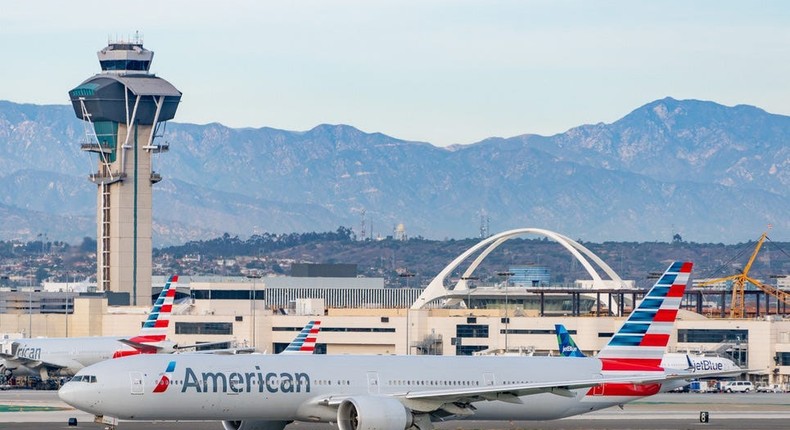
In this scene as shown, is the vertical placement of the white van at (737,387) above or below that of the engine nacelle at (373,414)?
below

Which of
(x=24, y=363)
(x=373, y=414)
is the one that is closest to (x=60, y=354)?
(x=24, y=363)

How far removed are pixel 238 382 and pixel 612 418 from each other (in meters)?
34.9

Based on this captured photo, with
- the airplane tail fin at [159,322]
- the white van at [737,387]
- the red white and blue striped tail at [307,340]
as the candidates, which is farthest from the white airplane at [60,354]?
the white van at [737,387]

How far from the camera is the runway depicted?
85375 mm

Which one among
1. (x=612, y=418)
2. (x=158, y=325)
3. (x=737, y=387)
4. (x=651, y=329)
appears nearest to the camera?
(x=651, y=329)

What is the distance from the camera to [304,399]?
223 feet

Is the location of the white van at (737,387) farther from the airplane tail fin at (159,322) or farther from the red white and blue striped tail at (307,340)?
the red white and blue striped tail at (307,340)

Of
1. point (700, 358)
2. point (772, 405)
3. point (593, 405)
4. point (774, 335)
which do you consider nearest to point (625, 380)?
point (593, 405)

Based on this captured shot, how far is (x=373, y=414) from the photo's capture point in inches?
2598

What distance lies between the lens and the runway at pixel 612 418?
8538 centimetres

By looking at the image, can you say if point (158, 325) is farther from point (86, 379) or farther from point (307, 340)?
point (86, 379)

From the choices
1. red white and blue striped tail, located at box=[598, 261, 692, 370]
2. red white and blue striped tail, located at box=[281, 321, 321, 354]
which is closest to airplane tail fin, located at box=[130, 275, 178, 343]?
red white and blue striped tail, located at box=[281, 321, 321, 354]

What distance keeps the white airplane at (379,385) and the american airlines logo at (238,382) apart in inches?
1.7

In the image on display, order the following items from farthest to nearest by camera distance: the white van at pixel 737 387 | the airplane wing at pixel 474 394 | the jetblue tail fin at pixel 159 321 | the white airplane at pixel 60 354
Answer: the white van at pixel 737 387 < the white airplane at pixel 60 354 < the jetblue tail fin at pixel 159 321 < the airplane wing at pixel 474 394
